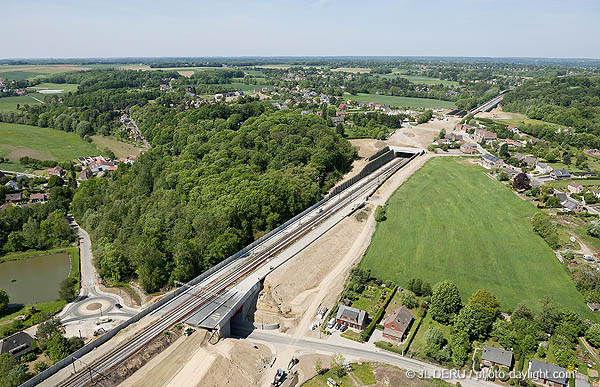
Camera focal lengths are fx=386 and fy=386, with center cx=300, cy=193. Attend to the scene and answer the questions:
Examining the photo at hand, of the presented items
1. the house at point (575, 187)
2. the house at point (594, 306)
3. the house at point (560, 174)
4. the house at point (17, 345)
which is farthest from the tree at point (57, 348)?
the house at point (560, 174)

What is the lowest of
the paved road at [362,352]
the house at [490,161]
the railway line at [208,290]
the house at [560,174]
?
the paved road at [362,352]

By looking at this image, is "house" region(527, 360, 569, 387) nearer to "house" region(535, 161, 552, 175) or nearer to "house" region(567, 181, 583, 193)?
"house" region(567, 181, 583, 193)

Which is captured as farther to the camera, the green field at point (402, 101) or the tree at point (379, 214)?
the green field at point (402, 101)

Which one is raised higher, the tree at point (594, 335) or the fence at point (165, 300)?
the fence at point (165, 300)

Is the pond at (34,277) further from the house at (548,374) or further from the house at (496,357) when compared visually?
the house at (548,374)

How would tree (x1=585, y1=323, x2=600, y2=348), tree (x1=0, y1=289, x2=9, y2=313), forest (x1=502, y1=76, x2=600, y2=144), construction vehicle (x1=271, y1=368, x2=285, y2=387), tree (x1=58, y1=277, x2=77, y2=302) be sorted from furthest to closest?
forest (x1=502, y1=76, x2=600, y2=144) < tree (x1=58, y1=277, x2=77, y2=302) < tree (x1=0, y1=289, x2=9, y2=313) < tree (x1=585, y1=323, x2=600, y2=348) < construction vehicle (x1=271, y1=368, x2=285, y2=387)

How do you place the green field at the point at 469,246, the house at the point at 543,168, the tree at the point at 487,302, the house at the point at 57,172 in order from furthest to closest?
the house at the point at 57,172 < the house at the point at 543,168 < the green field at the point at 469,246 < the tree at the point at 487,302

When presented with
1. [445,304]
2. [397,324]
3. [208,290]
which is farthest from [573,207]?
[208,290]

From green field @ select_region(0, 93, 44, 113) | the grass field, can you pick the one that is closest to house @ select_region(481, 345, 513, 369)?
the grass field
